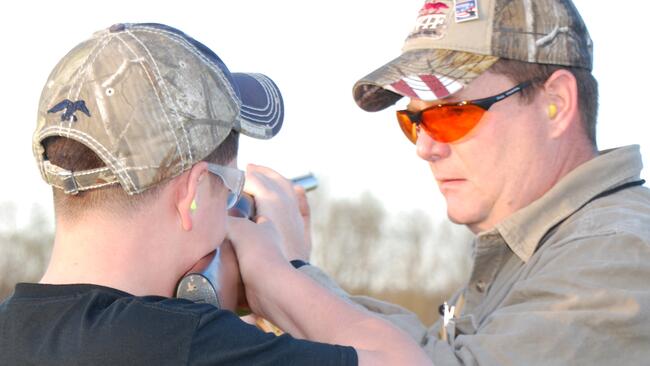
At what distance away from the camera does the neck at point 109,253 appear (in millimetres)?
3078

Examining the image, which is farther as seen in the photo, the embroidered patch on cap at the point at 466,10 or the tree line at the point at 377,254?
the tree line at the point at 377,254

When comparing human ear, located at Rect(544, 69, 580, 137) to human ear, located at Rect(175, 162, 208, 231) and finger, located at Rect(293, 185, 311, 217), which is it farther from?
human ear, located at Rect(175, 162, 208, 231)

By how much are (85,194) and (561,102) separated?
2.04 metres

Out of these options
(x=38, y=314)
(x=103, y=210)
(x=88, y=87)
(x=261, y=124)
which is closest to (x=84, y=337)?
(x=38, y=314)

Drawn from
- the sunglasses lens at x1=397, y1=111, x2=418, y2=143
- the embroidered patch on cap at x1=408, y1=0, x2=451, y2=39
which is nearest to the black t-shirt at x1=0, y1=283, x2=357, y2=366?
the sunglasses lens at x1=397, y1=111, x2=418, y2=143

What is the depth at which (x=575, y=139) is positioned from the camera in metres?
4.13

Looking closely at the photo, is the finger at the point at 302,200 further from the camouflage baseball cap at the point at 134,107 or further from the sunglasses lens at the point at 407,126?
the camouflage baseball cap at the point at 134,107

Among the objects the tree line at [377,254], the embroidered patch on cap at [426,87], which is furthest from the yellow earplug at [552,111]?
the tree line at [377,254]

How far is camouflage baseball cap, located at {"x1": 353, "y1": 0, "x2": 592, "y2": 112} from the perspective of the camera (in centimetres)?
399

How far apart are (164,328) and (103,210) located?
45 cm

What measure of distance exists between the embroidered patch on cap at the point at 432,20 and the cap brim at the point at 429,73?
0.08 meters

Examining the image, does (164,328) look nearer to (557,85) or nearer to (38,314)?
(38,314)

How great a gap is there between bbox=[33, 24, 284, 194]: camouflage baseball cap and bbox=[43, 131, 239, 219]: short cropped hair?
2 cm

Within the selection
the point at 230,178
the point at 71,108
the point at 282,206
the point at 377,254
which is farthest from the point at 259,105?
the point at 377,254
